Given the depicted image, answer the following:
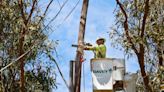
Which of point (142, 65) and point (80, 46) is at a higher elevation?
point (80, 46)

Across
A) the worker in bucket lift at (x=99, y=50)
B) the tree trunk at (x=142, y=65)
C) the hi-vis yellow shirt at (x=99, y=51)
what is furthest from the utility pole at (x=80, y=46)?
the tree trunk at (x=142, y=65)

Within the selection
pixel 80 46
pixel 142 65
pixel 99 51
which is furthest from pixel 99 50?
pixel 142 65

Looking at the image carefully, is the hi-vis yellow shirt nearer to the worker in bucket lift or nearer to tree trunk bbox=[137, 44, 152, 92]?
the worker in bucket lift

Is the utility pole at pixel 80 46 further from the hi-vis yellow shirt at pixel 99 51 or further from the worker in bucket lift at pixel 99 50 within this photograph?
the hi-vis yellow shirt at pixel 99 51

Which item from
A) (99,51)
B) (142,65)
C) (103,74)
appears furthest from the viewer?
(142,65)

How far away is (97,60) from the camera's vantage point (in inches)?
249

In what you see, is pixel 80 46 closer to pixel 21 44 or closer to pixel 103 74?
pixel 103 74

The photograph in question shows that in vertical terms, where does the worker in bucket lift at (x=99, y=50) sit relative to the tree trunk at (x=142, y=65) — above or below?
above

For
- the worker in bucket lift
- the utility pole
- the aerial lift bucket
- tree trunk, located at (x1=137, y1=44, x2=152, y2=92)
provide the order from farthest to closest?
tree trunk, located at (x1=137, y1=44, x2=152, y2=92)
the worker in bucket lift
the aerial lift bucket
the utility pole

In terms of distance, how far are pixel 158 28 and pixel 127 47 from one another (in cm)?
93

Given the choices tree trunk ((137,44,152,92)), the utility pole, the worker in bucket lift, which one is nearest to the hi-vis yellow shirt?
the worker in bucket lift

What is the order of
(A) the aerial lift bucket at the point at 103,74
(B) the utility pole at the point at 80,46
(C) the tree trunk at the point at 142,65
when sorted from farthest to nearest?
1. (C) the tree trunk at the point at 142,65
2. (A) the aerial lift bucket at the point at 103,74
3. (B) the utility pole at the point at 80,46

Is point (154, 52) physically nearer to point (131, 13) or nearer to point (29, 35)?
point (131, 13)

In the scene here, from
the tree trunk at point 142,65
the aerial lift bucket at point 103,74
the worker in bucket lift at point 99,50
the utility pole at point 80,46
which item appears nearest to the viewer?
the utility pole at point 80,46
